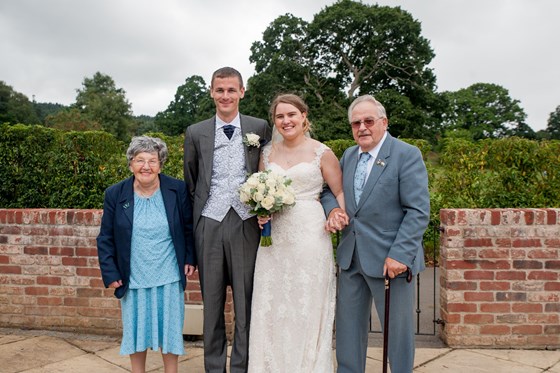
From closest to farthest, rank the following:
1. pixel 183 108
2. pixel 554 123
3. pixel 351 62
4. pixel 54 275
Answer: pixel 54 275 < pixel 351 62 < pixel 183 108 < pixel 554 123

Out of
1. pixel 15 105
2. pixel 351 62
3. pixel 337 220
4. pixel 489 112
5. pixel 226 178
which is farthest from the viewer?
pixel 15 105

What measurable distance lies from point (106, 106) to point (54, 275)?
5514cm

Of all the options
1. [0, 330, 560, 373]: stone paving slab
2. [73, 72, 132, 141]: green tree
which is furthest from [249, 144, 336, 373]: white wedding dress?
[73, 72, 132, 141]: green tree

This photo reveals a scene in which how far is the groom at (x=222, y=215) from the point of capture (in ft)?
11.5

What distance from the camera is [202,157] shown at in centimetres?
357

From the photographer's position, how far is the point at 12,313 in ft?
16.9

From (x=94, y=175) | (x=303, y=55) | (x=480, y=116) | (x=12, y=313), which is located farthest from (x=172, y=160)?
(x=480, y=116)

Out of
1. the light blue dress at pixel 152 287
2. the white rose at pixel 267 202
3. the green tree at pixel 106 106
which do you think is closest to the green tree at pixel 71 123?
the green tree at pixel 106 106

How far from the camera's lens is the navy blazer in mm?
3385

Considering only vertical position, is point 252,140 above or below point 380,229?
above

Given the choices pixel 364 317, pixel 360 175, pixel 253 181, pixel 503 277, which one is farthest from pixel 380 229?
pixel 503 277

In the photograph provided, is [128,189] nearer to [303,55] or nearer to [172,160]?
[172,160]

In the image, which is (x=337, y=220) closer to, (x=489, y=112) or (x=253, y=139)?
(x=253, y=139)

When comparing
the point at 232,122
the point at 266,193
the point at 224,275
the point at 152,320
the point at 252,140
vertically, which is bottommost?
the point at 152,320
